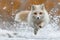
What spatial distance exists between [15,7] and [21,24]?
0.15 meters

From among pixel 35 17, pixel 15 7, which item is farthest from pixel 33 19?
pixel 15 7

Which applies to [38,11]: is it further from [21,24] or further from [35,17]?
[21,24]

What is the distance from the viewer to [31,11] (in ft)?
8.11

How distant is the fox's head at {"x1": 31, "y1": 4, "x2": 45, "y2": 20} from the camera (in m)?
2.38

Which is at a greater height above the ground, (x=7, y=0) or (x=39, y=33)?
(x=7, y=0)

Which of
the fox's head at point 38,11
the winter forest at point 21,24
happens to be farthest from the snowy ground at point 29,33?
the fox's head at point 38,11

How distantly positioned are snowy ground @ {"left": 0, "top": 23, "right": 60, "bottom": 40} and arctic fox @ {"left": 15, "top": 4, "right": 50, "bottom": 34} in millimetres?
46

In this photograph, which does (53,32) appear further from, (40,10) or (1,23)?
(1,23)

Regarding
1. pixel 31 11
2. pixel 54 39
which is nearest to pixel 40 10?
pixel 31 11

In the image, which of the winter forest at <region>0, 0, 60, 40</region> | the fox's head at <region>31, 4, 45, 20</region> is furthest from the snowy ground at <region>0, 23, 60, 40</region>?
the fox's head at <region>31, 4, 45, 20</region>

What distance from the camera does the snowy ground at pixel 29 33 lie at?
243 cm

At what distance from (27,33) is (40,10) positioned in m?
0.22

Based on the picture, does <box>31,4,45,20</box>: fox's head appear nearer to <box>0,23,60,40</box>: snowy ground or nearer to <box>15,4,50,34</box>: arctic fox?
<box>15,4,50,34</box>: arctic fox

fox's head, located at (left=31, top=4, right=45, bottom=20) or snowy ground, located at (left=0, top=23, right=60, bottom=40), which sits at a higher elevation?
fox's head, located at (left=31, top=4, right=45, bottom=20)
